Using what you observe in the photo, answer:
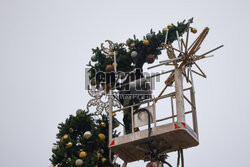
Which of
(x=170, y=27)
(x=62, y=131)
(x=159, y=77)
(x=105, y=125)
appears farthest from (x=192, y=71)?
(x=62, y=131)

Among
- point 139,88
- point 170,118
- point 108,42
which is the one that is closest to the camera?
point 170,118

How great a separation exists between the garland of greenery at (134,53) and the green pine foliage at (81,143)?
1585 mm

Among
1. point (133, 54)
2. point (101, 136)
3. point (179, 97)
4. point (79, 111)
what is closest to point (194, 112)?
point (179, 97)

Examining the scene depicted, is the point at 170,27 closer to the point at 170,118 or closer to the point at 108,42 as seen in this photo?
the point at 108,42

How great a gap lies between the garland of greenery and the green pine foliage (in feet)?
5.20

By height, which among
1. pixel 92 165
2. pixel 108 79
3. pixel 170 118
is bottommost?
pixel 92 165

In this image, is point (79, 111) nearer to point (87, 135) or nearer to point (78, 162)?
point (87, 135)

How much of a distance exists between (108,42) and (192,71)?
432 centimetres

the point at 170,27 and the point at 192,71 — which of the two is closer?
the point at 192,71

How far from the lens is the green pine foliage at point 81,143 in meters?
14.4

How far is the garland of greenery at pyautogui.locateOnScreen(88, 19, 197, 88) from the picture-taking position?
15.9m

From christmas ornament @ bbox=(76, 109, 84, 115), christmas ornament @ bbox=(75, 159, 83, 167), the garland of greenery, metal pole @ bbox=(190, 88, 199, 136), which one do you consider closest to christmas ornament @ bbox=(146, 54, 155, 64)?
the garland of greenery

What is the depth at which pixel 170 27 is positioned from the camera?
15984 millimetres

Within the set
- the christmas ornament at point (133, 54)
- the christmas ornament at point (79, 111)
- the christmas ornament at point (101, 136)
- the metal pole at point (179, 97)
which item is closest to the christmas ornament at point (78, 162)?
the christmas ornament at point (101, 136)
